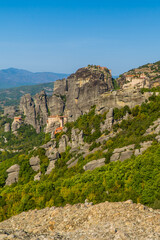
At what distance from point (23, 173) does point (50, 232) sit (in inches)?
1388

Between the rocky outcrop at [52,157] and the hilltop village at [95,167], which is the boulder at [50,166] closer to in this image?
the rocky outcrop at [52,157]

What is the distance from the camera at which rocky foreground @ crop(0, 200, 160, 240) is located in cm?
1956

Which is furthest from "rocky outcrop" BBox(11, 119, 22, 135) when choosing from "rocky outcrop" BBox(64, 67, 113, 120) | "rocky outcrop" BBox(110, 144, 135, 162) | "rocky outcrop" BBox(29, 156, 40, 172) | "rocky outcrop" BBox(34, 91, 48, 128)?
"rocky outcrop" BBox(110, 144, 135, 162)

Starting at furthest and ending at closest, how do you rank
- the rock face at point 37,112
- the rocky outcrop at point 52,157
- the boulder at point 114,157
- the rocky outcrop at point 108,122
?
the rock face at point 37,112 < the rocky outcrop at point 108,122 < the rocky outcrop at point 52,157 < the boulder at point 114,157

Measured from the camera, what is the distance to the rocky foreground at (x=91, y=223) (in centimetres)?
1956

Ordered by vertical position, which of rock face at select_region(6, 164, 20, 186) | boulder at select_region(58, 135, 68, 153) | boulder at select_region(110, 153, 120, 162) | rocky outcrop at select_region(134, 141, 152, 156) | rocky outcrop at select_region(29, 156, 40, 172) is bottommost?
rock face at select_region(6, 164, 20, 186)

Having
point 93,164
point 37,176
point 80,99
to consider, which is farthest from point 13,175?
point 80,99

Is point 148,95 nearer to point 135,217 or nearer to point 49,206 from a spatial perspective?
point 49,206

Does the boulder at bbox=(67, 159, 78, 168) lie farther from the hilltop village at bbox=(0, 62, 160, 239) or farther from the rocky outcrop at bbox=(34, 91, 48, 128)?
the rocky outcrop at bbox=(34, 91, 48, 128)

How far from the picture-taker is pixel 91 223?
22766 millimetres

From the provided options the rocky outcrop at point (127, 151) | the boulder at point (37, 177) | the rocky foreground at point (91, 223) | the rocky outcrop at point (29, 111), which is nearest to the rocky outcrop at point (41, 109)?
the rocky outcrop at point (29, 111)

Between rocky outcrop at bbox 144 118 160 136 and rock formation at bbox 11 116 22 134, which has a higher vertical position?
rocky outcrop at bbox 144 118 160 136

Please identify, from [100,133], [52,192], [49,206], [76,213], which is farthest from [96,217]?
[100,133]

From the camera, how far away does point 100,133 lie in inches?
2216
